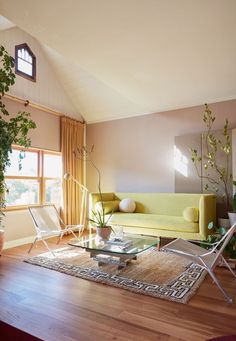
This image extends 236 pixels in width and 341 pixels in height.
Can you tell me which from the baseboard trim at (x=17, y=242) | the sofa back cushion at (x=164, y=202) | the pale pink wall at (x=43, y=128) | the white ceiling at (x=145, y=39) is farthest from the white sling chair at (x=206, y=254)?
the pale pink wall at (x=43, y=128)

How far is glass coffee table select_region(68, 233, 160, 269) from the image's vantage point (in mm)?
2779

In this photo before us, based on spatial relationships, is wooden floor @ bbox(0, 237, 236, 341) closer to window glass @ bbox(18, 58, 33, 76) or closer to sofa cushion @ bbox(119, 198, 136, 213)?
sofa cushion @ bbox(119, 198, 136, 213)

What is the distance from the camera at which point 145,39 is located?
8.38 ft

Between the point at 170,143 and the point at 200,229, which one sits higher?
the point at 170,143

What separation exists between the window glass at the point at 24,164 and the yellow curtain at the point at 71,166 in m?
0.64

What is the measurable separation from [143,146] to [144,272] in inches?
115

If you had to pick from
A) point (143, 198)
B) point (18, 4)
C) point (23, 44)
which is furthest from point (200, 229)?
point (23, 44)

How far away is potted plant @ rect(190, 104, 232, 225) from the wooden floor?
1.93 meters

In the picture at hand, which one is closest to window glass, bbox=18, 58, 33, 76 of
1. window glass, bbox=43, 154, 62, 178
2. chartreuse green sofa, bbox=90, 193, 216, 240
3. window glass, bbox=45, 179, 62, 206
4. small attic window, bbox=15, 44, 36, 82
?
small attic window, bbox=15, 44, 36, 82

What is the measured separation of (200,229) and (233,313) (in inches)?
64.5

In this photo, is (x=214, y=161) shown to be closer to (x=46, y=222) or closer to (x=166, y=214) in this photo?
(x=166, y=214)

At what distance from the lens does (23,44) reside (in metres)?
4.44

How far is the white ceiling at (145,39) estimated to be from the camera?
210 centimetres

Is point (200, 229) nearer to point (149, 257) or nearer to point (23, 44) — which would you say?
point (149, 257)
